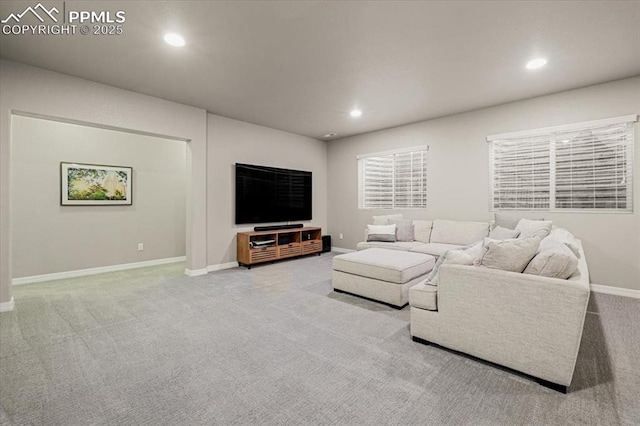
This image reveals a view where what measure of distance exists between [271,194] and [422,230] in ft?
9.75

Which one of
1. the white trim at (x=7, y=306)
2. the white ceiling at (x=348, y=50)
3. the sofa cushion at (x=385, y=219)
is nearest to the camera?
the white ceiling at (x=348, y=50)

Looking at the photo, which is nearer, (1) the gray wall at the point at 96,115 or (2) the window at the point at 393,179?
(1) the gray wall at the point at 96,115

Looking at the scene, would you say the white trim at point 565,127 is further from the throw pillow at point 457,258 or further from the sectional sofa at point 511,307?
the throw pillow at point 457,258

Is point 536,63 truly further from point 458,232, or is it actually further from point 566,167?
point 458,232

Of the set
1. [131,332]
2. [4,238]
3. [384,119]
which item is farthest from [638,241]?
[4,238]

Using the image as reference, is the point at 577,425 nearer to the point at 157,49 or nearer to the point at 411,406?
the point at 411,406

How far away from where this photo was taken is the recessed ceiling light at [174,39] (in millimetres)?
2588

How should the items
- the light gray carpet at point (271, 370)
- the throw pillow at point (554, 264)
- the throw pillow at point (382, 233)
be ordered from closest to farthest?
the light gray carpet at point (271, 370) < the throw pillow at point (554, 264) < the throw pillow at point (382, 233)

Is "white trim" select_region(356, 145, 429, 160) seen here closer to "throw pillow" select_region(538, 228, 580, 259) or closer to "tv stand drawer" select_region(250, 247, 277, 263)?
"tv stand drawer" select_region(250, 247, 277, 263)

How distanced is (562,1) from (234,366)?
11.9 ft

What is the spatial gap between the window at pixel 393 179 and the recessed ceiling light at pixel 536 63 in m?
2.17

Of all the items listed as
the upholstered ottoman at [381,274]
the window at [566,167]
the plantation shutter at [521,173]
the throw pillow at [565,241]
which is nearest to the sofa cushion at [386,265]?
the upholstered ottoman at [381,274]

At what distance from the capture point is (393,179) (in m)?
5.88

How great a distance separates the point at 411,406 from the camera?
1600mm
